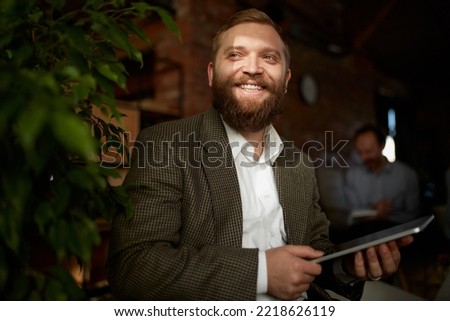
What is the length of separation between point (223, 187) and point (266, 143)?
35cm

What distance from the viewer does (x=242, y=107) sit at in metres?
1.24

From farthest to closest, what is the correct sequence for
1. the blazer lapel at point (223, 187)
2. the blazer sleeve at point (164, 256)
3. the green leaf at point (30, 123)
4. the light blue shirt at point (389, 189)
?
the light blue shirt at point (389, 189)
the blazer lapel at point (223, 187)
the blazer sleeve at point (164, 256)
the green leaf at point (30, 123)

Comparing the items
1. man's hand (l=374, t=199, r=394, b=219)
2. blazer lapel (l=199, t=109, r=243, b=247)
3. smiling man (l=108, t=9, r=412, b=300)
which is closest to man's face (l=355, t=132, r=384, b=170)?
→ man's hand (l=374, t=199, r=394, b=219)

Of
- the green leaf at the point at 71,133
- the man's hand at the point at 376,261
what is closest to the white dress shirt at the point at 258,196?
the man's hand at the point at 376,261

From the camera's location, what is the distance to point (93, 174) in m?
0.60

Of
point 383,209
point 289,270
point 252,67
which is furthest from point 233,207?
point 383,209

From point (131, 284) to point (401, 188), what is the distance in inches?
104

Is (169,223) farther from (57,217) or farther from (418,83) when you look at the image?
(418,83)

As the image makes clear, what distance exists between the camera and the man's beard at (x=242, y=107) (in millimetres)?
1243

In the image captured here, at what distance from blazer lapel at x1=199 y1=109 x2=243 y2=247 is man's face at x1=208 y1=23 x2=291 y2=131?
151 millimetres

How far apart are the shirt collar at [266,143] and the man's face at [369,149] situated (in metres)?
1.89

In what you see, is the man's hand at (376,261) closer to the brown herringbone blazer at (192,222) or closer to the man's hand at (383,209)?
the brown herringbone blazer at (192,222)
